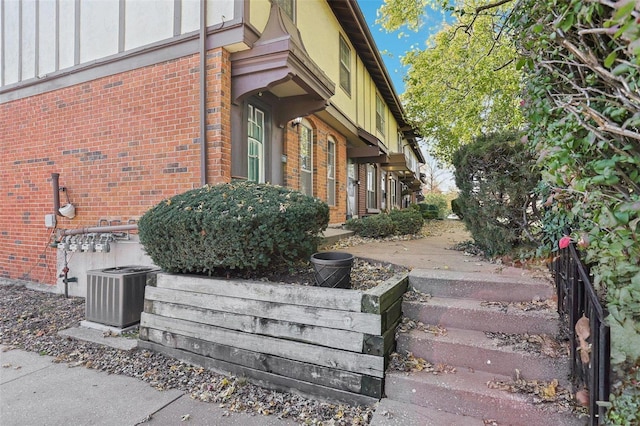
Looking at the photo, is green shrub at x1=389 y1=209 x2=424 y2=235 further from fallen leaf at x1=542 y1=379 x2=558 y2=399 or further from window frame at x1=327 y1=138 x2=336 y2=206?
fallen leaf at x1=542 y1=379 x2=558 y2=399

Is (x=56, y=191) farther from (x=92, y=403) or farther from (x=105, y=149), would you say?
(x=92, y=403)


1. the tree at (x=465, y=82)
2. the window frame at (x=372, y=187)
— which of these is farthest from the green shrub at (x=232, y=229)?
the window frame at (x=372, y=187)

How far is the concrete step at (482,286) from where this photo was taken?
2.97 m

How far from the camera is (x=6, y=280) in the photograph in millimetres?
6789

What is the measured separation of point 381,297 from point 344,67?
8.31 m

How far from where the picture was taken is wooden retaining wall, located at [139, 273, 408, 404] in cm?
256

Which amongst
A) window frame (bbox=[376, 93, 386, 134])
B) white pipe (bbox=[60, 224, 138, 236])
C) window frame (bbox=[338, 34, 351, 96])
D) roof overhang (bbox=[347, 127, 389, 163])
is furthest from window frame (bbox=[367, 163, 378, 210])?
white pipe (bbox=[60, 224, 138, 236])

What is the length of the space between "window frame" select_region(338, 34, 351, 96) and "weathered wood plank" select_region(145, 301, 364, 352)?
7356 millimetres

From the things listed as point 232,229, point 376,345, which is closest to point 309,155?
point 232,229

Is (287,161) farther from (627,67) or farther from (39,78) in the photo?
(627,67)

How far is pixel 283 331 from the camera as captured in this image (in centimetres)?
287

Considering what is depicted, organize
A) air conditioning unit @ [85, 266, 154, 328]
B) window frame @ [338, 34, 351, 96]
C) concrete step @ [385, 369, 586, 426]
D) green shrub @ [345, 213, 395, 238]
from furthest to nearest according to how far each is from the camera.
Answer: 1. window frame @ [338, 34, 351, 96]
2. green shrub @ [345, 213, 395, 238]
3. air conditioning unit @ [85, 266, 154, 328]
4. concrete step @ [385, 369, 586, 426]

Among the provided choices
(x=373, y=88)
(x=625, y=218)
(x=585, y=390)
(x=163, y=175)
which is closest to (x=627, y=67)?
(x=625, y=218)

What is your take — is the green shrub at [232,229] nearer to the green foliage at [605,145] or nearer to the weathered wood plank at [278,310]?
the weathered wood plank at [278,310]
